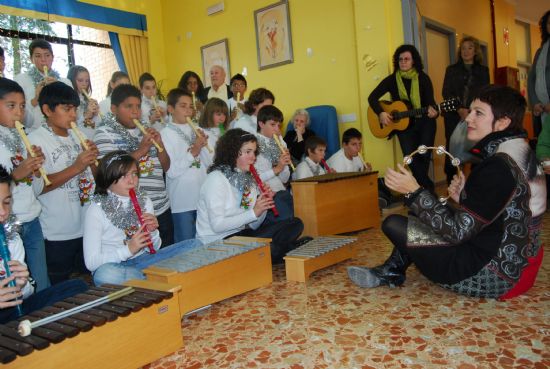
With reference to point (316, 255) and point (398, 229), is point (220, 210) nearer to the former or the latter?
point (316, 255)

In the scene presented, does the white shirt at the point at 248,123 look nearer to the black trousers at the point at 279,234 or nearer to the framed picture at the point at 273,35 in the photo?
the black trousers at the point at 279,234

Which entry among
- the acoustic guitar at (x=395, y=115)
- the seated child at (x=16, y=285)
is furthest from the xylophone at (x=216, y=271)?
the acoustic guitar at (x=395, y=115)

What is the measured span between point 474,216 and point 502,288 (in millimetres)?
406

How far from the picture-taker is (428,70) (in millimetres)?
5711

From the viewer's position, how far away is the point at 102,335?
162 centimetres

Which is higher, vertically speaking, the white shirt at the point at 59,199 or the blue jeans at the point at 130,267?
the white shirt at the point at 59,199

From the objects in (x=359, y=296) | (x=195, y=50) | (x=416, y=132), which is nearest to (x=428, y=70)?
(x=416, y=132)

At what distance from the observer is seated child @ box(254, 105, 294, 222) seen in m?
3.75

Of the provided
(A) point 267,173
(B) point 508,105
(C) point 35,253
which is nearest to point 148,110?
(A) point 267,173

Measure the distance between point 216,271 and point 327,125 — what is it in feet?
11.2

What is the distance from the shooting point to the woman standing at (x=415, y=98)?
14.6 feet

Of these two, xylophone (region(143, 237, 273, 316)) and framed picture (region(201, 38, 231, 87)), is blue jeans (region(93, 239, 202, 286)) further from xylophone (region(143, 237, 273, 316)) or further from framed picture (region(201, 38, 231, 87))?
framed picture (region(201, 38, 231, 87))

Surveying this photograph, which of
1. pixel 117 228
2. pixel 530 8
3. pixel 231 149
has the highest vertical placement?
pixel 530 8

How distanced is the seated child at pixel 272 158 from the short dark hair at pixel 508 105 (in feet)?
5.98
